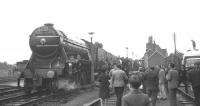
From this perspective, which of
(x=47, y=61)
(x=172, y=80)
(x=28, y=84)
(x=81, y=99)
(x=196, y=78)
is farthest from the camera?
(x=47, y=61)

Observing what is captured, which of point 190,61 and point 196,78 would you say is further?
point 190,61

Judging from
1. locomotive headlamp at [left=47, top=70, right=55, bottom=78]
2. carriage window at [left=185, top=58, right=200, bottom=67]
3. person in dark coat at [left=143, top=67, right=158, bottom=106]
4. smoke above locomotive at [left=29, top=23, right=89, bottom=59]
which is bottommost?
person in dark coat at [left=143, top=67, right=158, bottom=106]

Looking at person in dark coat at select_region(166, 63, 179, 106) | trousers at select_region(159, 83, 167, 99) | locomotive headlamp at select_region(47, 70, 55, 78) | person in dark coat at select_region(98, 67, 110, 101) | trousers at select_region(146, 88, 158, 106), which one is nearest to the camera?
person in dark coat at select_region(166, 63, 179, 106)

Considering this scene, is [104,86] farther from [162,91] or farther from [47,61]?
[47,61]

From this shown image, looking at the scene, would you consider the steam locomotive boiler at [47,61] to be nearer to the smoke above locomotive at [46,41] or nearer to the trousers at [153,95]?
the smoke above locomotive at [46,41]

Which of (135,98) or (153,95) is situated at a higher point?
(135,98)

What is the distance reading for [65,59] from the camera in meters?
14.4

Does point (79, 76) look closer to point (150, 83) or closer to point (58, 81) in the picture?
point (58, 81)

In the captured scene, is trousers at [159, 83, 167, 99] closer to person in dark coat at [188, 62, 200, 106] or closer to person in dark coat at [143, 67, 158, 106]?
person in dark coat at [143, 67, 158, 106]

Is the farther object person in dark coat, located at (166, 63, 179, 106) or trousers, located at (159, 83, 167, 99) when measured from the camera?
trousers, located at (159, 83, 167, 99)

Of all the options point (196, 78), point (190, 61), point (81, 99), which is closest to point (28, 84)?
point (81, 99)

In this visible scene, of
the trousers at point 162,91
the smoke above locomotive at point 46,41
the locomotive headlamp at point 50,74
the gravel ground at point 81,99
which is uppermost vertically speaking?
the smoke above locomotive at point 46,41

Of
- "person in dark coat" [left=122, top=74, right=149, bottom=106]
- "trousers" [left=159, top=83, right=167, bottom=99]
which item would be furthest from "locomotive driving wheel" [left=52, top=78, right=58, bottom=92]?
"person in dark coat" [left=122, top=74, right=149, bottom=106]

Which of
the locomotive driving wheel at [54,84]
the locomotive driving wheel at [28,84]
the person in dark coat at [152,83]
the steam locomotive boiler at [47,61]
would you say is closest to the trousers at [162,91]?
the person in dark coat at [152,83]
